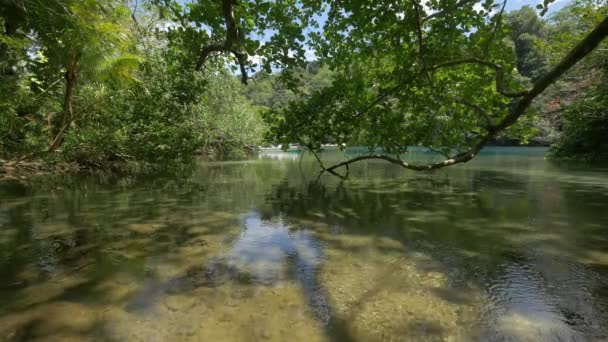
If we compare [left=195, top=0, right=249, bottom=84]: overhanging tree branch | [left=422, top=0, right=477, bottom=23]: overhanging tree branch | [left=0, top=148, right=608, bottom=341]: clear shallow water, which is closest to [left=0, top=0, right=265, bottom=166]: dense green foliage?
[left=195, top=0, right=249, bottom=84]: overhanging tree branch

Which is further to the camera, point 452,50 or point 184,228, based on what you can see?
point 184,228

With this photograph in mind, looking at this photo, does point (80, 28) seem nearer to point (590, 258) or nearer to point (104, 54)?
point (104, 54)

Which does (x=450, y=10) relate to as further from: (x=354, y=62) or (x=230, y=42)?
(x=230, y=42)

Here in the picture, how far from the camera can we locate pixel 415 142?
21.3 ft

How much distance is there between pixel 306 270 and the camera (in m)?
4.89

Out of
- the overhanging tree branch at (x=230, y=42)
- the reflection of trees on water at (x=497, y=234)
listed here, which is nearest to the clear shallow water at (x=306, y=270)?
the reflection of trees on water at (x=497, y=234)

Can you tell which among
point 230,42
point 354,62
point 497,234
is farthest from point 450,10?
point 497,234

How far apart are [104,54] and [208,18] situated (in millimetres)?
5248

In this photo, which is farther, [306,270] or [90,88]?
[90,88]

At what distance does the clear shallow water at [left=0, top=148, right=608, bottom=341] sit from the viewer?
3383mm

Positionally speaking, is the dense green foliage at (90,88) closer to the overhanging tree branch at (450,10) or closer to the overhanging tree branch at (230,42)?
the overhanging tree branch at (230,42)

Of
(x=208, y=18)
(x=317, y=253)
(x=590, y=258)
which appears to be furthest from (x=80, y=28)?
(x=590, y=258)

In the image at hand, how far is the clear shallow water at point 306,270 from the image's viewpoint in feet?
11.1

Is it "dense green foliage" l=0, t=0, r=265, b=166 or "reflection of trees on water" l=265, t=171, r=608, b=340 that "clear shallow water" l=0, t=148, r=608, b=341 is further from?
"dense green foliage" l=0, t=0, r=265, b=166
